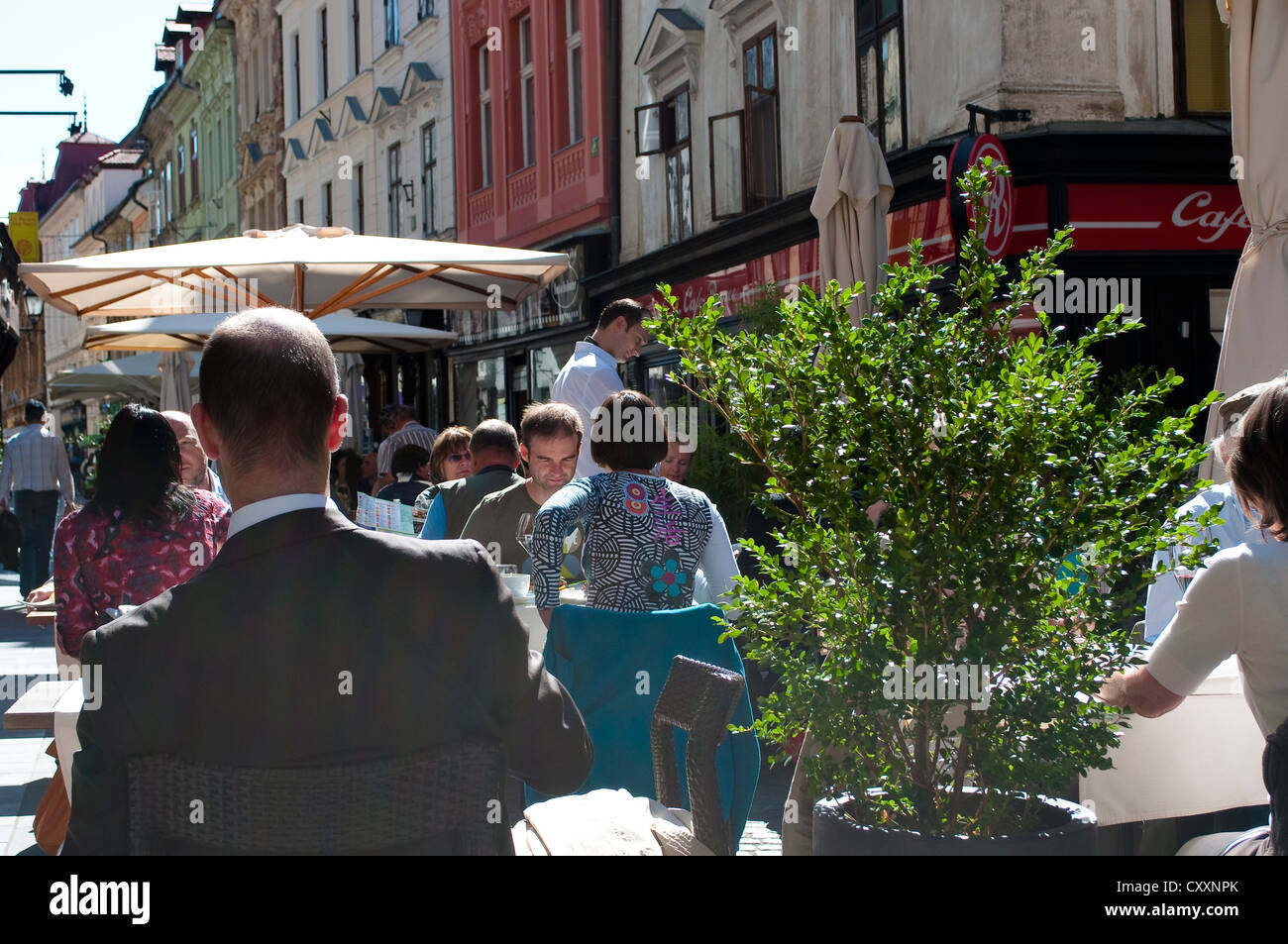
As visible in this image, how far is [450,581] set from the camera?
6.64ft

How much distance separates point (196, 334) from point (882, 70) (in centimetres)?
666

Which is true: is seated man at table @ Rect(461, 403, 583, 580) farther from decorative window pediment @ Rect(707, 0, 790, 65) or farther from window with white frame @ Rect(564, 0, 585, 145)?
window with white frame @ Rect(564, 0, 585, 145)

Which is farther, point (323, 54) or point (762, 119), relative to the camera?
point (323, 54)

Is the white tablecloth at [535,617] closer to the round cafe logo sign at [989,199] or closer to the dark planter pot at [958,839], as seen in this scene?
the dark planter pot at [958,839]

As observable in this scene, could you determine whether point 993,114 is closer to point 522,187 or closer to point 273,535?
point 273,535

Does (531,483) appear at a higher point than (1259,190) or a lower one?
lower

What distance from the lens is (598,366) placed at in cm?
667

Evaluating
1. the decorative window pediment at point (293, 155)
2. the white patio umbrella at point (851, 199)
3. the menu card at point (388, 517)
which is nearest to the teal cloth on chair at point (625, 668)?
the menu card at point (388, 517)

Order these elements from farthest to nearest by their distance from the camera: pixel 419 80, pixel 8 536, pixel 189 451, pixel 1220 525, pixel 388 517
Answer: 1. pixel 419 80
2. pixel 8 536
3. pixel 388 517
4. pixel 189 451
5. pixel 1220 525

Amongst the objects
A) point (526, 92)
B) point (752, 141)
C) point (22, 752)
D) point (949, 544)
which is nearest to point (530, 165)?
point (526, 92)
